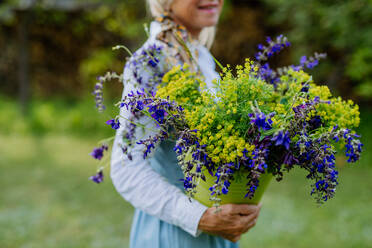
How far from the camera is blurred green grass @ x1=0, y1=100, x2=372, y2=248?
4.42 m

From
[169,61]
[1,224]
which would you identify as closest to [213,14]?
[169,61]

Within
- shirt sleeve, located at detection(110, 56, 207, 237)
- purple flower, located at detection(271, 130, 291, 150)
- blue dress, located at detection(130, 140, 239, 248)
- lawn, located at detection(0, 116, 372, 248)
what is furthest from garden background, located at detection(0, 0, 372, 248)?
purple flower, located at detection(271, 130, 291, 150)

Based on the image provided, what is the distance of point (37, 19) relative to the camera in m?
11.4

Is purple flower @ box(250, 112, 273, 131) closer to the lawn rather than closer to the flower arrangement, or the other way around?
the flower arrangement

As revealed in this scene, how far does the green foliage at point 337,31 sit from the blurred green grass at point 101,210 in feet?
5.28

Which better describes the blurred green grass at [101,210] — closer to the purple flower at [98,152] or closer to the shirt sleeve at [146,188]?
the shirt sleeve at [146,188]

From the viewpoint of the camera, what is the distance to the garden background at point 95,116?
4664 millimetres

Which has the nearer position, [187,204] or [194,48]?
[187,204]

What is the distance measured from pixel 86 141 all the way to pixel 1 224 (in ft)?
12.6

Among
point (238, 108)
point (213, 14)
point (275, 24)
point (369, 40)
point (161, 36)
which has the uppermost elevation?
point (275, 24)

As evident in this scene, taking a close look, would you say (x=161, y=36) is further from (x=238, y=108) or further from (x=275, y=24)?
(x=275, y=24)

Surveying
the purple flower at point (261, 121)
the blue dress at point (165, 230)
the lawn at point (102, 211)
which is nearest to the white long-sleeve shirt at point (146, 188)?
the blue dress at point (165, 230)

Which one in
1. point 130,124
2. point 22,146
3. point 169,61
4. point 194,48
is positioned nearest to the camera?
point 130,124

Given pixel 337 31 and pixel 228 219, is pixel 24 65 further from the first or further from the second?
pixel 228 219
